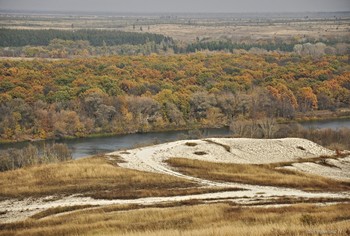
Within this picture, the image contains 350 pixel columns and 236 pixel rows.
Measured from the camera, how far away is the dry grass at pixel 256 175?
108 feet

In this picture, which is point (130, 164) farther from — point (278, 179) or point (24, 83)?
point (24, 83)

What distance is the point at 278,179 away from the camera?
34.6 metres

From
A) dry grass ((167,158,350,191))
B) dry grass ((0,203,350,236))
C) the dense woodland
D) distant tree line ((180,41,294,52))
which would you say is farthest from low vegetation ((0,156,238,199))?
distant tree line ((180,41,294,52))

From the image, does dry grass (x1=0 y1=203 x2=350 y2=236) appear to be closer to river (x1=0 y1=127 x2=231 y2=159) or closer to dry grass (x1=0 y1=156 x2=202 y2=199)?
dry grass (x1=0 y1=156 x2=202 y2=199)

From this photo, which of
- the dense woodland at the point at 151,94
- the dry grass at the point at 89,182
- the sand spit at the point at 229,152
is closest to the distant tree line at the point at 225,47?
the dense woodland at the point at 151,94

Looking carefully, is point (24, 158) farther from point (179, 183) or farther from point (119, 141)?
point (179, 183)

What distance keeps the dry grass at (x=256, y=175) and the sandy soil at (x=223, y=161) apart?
113 centimetres

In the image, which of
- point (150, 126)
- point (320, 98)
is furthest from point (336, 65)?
point (150, 126)

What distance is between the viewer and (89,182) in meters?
32.5

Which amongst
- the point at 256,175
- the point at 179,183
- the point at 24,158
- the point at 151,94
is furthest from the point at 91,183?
the point at 151,94

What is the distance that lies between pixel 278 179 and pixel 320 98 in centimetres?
6700

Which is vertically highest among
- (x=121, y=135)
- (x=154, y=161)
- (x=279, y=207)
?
(x=279, y=207)

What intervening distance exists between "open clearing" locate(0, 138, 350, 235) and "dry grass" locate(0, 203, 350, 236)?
0.35ft

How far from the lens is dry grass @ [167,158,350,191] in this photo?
33062 mm
